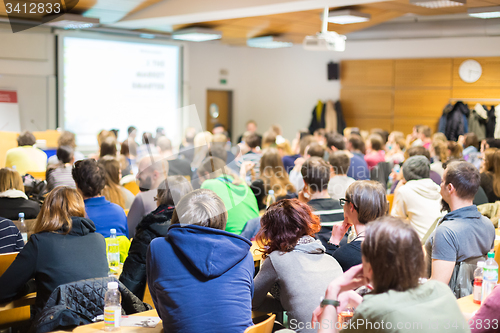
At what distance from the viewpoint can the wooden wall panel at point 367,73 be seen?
10949 millimetres

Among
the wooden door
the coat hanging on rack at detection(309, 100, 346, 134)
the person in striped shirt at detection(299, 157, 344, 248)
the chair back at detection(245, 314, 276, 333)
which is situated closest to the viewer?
the chair back at detection(245, 314, 276, 333)

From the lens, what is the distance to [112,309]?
2.10m

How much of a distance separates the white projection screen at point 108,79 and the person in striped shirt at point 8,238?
5.19m

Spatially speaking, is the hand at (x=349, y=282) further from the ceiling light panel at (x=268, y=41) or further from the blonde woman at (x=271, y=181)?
the ceiling light panel at (x=268, y=41)

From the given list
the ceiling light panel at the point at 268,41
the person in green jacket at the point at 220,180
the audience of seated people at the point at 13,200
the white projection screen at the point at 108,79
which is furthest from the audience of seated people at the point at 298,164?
the ceiling light panel at the point at 268,41

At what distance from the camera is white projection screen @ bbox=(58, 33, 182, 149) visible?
8734mm

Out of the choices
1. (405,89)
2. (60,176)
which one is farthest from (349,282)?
(405,89)

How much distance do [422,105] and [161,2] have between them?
631 cm

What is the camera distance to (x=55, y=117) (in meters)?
8.66

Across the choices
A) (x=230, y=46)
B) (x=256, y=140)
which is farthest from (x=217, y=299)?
(x=230, y=46)

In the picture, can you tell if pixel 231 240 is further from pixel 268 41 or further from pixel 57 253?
pixel 268 41

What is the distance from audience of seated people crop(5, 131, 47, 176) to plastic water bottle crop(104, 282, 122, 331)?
4631 millimetres

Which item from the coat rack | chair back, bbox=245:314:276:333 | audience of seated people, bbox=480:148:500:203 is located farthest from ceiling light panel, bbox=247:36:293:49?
chair back, bbox=245:314:276:333

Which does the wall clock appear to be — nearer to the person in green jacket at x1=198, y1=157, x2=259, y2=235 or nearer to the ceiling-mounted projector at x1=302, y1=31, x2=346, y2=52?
the ceiling-mounted projector at x1=302, y1=31, x2=346, y2=52
